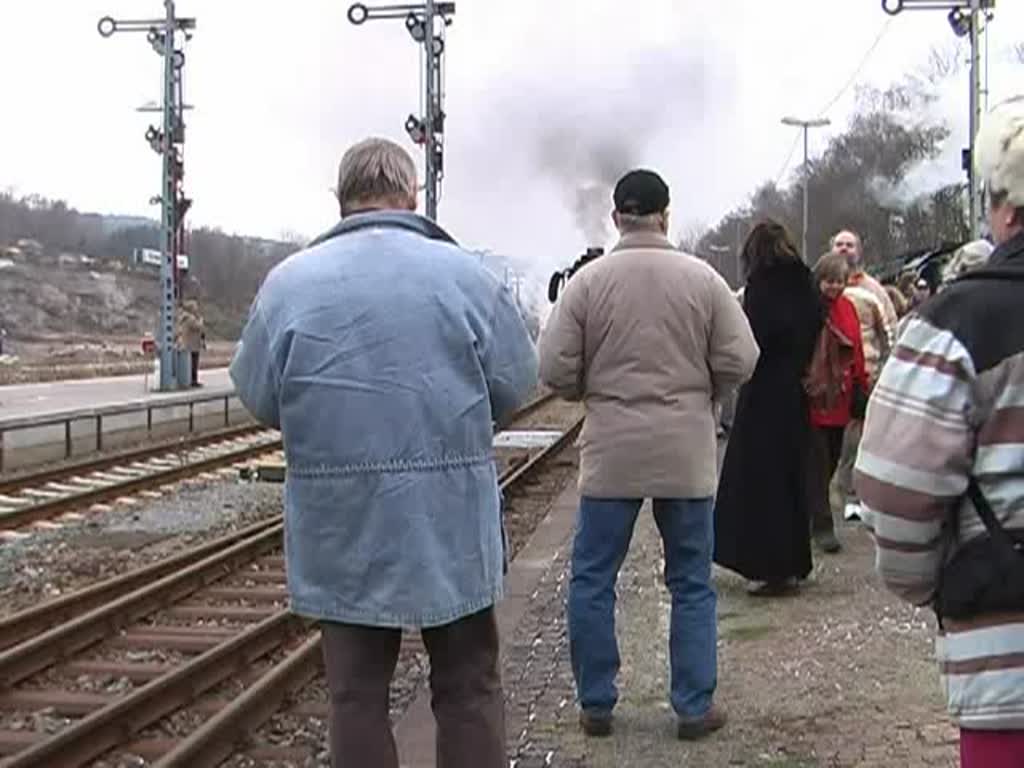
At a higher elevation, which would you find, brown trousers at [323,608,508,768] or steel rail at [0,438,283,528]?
brown trousers at [323,608,508,768]

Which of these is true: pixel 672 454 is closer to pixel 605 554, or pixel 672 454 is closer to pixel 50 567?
pixel 605 554

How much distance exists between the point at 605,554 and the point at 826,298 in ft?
11.2

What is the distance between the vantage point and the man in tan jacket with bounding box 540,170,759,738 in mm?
4867

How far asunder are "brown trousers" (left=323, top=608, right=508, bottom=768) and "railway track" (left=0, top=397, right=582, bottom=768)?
1808mm

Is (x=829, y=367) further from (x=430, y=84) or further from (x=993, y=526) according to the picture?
(x=430, y=84)

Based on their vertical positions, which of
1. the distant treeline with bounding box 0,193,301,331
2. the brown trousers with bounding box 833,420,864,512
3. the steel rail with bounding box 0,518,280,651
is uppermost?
the distant treeline with bounding box 0,193,301,331

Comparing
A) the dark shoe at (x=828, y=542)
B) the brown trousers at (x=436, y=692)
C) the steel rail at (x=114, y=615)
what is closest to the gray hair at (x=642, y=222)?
the brown trousers at (x=436, y=692)

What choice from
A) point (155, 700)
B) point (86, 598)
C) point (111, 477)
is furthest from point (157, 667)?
point (111, 477)

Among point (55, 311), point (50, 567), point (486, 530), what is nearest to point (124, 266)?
point (55, 311)

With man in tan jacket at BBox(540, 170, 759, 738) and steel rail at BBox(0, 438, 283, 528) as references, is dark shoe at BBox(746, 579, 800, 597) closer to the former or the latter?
man in tan jacket at BBox(540, 170, 759, 738)

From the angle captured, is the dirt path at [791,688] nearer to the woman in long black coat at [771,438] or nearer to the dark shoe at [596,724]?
the dark shoe at [596,724]

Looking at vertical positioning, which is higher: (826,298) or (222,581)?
(826,298)

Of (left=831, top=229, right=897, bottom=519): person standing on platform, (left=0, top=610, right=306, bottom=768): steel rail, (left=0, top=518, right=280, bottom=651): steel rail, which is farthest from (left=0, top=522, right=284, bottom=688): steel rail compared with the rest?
(left=831, top=229, right=897, bottom=519): person standing on platform

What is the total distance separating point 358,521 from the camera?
334 centimetres
